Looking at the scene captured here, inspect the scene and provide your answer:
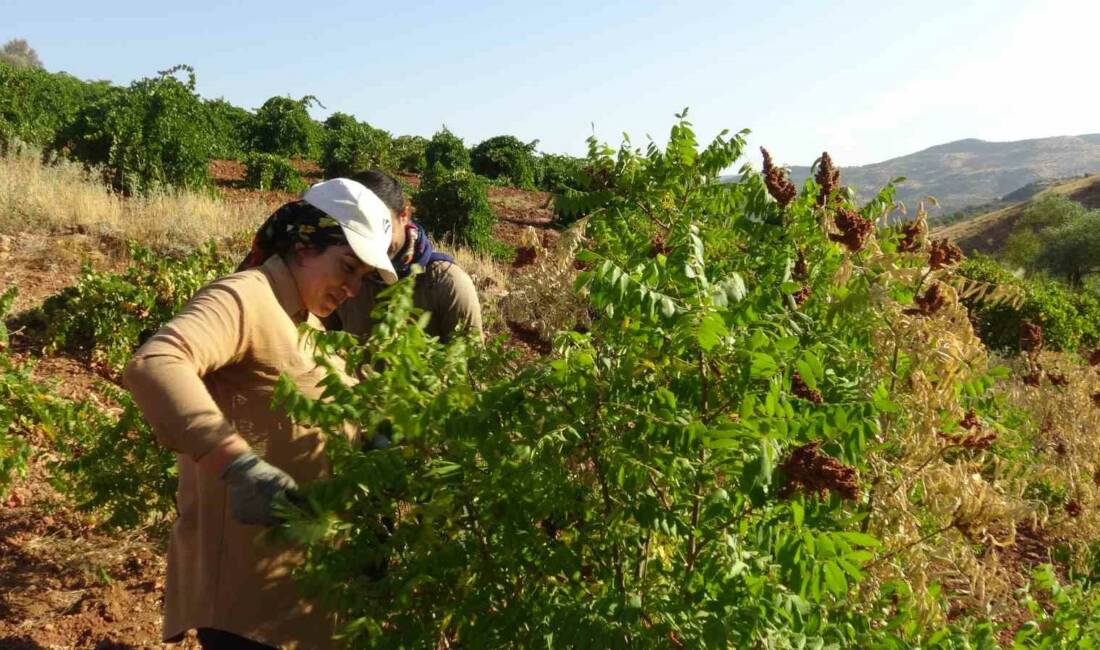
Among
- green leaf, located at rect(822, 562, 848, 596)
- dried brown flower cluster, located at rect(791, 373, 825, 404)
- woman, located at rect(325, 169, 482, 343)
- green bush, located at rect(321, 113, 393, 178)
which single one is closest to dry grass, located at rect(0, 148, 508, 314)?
woman, located at rect(325, 169, 482, 343)

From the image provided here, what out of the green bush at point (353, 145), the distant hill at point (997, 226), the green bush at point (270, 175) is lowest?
the distant hill at point (997, 226)

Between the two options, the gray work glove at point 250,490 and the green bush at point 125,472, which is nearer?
the gray work glove at point 250,490

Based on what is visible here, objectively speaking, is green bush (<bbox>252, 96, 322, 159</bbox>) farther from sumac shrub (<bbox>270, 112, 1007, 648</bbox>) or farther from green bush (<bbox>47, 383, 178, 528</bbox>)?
sumac shrub (<bbox>270, 112, 1007, 648</bbox>)

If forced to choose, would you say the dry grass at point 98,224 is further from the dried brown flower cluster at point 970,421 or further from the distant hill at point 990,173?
the distant hill at point 990,173

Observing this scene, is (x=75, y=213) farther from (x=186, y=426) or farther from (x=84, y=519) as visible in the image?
(x=186, y=426)

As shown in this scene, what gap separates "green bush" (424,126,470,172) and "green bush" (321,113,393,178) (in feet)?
4.24

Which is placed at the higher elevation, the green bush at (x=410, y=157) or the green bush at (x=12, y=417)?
the green bush at (x=410, y=157)

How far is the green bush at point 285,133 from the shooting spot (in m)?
25.8

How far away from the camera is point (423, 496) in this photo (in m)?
2.08

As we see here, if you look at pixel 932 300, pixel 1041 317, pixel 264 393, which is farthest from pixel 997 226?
pixel 264 393

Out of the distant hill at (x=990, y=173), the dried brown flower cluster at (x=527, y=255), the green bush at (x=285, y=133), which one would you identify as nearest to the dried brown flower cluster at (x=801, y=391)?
the dried brown flower cluster at (x=527, y=255)

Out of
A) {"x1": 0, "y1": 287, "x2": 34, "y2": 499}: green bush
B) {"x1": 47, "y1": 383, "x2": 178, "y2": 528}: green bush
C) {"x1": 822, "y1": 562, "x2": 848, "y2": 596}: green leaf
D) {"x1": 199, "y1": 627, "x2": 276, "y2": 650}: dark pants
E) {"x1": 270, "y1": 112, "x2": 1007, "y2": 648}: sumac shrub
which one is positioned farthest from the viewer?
{"x1": 0, "y1": 287, "x2": 34, "y2": 499}: green bush

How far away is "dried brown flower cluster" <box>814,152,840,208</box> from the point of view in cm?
283

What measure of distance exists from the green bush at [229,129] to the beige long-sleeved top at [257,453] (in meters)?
15.4
